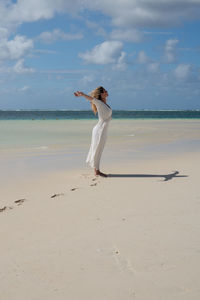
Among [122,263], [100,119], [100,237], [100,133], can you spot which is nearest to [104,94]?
[100,119]

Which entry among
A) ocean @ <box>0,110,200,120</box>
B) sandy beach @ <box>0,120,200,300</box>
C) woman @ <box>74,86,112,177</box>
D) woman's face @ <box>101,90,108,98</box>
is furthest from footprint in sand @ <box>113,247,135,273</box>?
ocean @ <box>0,110,200,120</box>

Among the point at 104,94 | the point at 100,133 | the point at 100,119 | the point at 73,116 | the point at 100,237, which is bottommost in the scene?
the point at 73,116

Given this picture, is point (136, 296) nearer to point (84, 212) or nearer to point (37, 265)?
point (37, 265)

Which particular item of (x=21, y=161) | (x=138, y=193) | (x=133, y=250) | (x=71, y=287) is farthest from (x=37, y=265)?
(x=21, y=161)

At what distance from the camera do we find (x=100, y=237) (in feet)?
13.4

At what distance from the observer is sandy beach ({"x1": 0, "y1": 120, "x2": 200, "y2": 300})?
304 cm

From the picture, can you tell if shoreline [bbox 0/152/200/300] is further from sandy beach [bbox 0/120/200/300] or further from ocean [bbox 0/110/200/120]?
ocean [bbox 0/110/200/120]

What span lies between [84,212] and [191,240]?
1.65 meters

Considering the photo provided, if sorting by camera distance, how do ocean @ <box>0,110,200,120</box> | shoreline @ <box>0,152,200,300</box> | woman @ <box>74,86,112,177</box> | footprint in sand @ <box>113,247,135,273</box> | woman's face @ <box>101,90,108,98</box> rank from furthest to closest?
ocean @ <box>0,110,200,120</box>, woman's face @ <box>101,90,108,98</box>, woman @ <box>74,86,112,177</box>, footprint in sand @ <box>113,247,135,273</box>, shoreline @ <box>0,152,200,300</box>

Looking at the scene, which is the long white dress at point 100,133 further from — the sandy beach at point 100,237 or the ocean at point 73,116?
the ocean at point 73,116

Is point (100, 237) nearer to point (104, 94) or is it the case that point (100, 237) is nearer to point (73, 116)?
point (104, 94)

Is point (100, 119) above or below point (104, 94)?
below

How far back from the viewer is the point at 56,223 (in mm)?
4672

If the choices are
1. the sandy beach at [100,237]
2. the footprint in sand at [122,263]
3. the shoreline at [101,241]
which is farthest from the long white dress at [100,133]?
the footprint in sand at [122,263]
